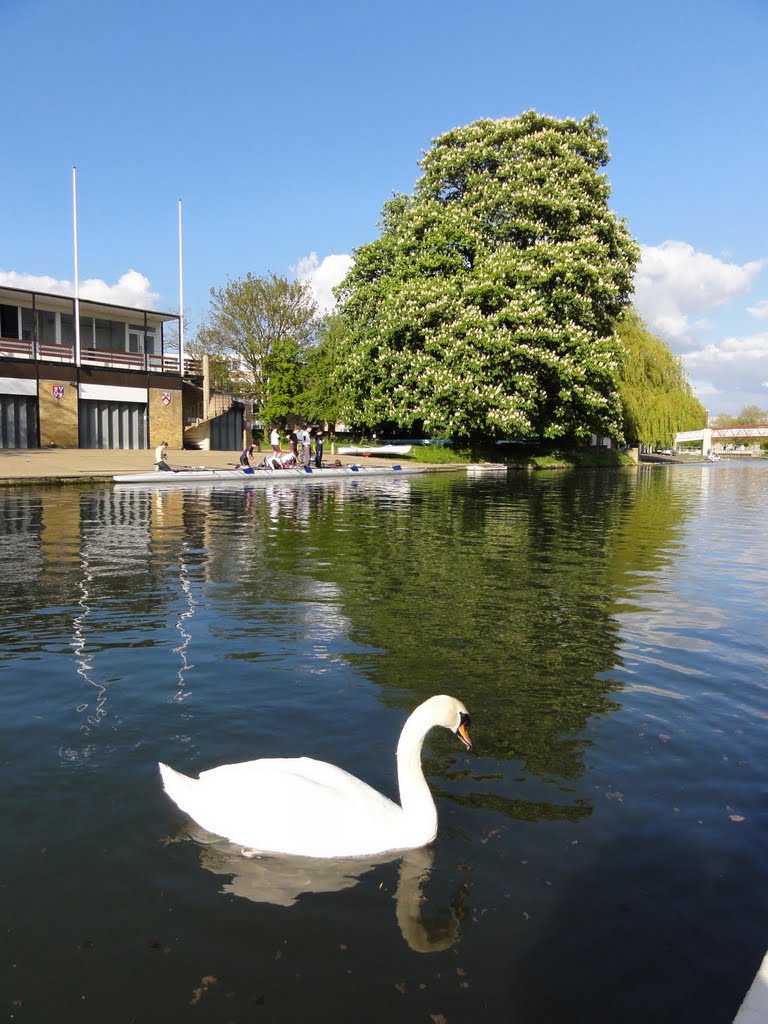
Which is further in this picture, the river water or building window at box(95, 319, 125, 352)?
building window at box(95, 319, 125, 352)

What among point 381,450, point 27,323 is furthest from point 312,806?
point 381,450

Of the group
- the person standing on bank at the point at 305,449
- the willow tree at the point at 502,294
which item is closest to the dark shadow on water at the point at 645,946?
the person standing on bank at the point at 305,449

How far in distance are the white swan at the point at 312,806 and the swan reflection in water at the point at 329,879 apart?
0.07 metres

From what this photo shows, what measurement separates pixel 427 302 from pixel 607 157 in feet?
53.7

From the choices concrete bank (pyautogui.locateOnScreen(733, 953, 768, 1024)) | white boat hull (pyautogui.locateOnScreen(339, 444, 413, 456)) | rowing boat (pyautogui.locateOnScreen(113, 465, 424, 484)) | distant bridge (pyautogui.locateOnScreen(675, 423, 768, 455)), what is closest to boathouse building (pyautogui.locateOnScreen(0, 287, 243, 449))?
white boat hull (pyautogui.locateOnScreen(339, 444, 413, 456))

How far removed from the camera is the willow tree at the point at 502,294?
46.4 metres

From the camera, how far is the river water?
11.7 ft

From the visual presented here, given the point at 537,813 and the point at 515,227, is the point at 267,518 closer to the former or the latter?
the point at 537,813

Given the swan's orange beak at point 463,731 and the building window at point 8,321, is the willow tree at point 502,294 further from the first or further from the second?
the swan's orange beak at point 463,731

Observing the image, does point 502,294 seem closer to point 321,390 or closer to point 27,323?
point 321,390

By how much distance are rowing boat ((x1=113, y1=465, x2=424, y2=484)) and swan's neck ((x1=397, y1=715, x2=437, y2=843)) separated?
91.2ft

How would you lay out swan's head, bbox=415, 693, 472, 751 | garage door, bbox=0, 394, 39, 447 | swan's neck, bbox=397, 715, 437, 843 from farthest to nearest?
garage door, bbox=0, 394, 39, 447 < swan's head, bbox=415, 693, 472, 751 < swan's neck, bbox=397, 715, 437, 843

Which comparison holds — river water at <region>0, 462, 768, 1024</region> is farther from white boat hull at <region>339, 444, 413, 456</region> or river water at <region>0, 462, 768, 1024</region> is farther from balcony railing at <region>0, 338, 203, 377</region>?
white boat hull at <region>339, 444, 413, 456</region>

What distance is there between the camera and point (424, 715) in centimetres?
473
